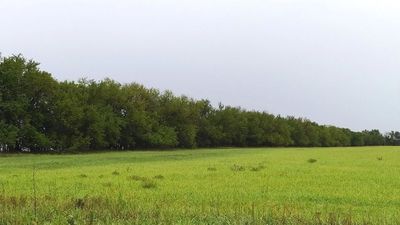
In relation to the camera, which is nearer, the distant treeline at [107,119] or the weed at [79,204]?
the weed at [79,204]

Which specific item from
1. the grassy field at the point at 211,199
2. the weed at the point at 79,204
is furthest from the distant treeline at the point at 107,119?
the weed at the point at 79,204

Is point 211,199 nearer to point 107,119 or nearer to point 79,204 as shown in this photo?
point 79,204

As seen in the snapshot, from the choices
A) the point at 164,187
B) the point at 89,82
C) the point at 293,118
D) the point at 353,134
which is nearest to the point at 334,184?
the point at 164,187

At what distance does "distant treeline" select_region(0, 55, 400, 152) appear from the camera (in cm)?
5972

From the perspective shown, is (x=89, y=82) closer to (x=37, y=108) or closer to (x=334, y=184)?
(x=37, y=108)

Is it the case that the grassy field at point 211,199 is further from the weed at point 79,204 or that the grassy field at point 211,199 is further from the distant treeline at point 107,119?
the distant treeline at point 107,119

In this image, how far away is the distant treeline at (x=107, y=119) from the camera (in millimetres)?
59719

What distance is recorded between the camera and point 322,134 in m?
126

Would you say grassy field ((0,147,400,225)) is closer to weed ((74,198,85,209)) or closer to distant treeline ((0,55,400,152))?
weed ((74,198,85,209))

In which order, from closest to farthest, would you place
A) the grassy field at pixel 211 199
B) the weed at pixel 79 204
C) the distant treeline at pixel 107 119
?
the grassy field at pixel 211 199 < the weed at pixel 79 204 < the distant treeline at pixel 107 119

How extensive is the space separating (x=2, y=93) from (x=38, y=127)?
5651 millimetres

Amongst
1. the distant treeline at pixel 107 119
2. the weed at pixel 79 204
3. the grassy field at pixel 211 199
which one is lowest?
the grassy field at pixel 211 199

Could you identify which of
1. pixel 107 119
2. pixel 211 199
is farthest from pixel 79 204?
pixel 107 119

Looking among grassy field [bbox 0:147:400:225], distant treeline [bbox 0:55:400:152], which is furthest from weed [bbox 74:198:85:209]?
distant treeline [bbox 0:55:400:152]
